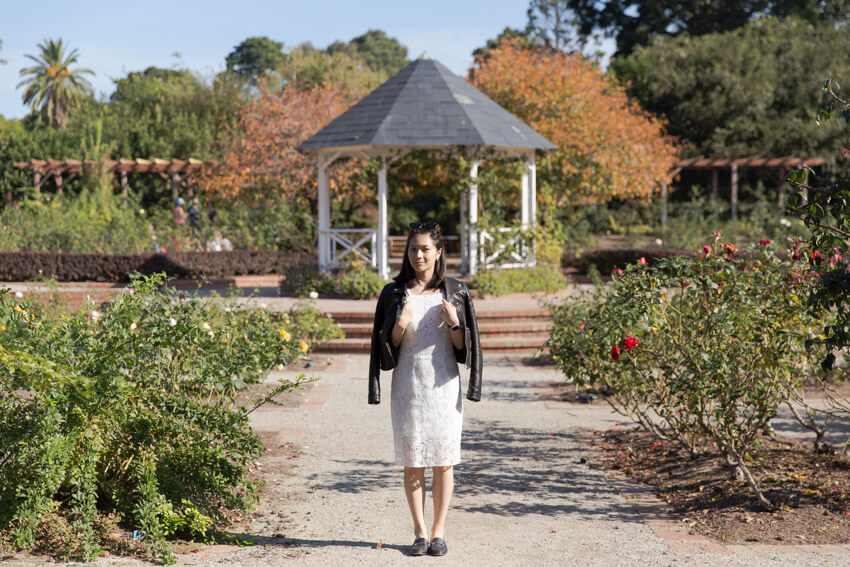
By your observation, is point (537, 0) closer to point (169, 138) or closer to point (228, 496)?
point (169, 138)

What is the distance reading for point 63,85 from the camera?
169 ft

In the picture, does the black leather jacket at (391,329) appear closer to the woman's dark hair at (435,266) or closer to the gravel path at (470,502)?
the woman's dark hair at (435,266)

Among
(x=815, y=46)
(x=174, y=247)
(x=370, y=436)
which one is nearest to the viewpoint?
(x=370, y=436)

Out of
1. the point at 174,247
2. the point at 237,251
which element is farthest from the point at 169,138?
the point at 237,251

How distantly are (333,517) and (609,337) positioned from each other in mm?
1883

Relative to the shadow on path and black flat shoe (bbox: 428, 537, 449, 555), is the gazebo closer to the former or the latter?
the shadow on path

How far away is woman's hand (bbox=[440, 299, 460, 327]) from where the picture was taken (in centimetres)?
380

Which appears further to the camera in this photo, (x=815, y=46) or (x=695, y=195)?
(x=815, y=46)

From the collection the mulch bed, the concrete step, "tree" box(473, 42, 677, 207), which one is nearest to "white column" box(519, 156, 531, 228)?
"tree" box(473, 42, 677, 207)

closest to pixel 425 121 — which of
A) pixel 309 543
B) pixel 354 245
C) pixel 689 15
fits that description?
pixel 354 245

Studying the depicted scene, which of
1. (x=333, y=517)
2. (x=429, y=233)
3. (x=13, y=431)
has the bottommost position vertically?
(x=333, y=517)

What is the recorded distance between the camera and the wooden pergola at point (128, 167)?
1024 inches

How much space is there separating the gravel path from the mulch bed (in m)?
0.25

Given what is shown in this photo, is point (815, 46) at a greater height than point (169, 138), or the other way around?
point (815, 46)
